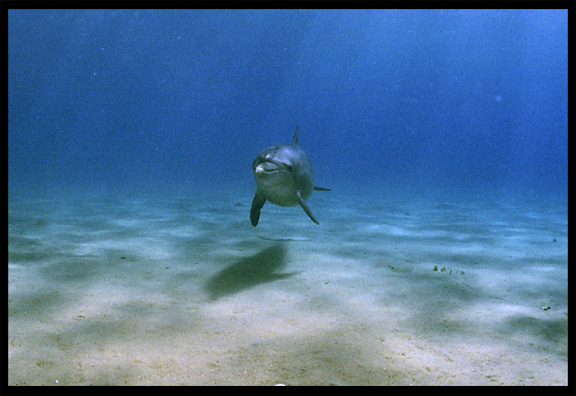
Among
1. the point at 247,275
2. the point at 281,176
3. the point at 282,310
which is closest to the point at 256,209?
the point at 281,176

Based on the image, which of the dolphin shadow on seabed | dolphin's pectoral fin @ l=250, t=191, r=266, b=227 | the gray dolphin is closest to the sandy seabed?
the dolphin shadow on seabed

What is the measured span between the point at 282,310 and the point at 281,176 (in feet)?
7.12

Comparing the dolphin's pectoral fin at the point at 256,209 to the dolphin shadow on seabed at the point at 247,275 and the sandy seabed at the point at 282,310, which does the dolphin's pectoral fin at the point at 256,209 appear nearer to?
the sandy seabed at the point at 282,310

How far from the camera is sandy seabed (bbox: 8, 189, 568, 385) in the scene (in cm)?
266

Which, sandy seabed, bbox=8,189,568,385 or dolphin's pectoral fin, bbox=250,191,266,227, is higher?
dolphin's pectoral fin, bbox=250,191,266,227

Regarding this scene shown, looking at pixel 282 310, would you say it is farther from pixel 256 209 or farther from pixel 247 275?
pixel 256 209

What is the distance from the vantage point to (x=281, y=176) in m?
5.41

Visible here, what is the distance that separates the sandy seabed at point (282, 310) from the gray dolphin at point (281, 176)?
785mm

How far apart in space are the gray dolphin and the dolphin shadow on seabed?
0.78 m

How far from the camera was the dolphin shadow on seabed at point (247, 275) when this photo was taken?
Result: 13.9 feet

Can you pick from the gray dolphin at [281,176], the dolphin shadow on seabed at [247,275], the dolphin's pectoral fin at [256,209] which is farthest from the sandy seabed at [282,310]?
the gray dolphin at [281,176]

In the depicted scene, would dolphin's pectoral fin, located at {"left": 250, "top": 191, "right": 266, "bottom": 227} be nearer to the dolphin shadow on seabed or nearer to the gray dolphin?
the gray dolphin

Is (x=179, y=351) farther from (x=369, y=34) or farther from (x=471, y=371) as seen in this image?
(x=369, y=34)
